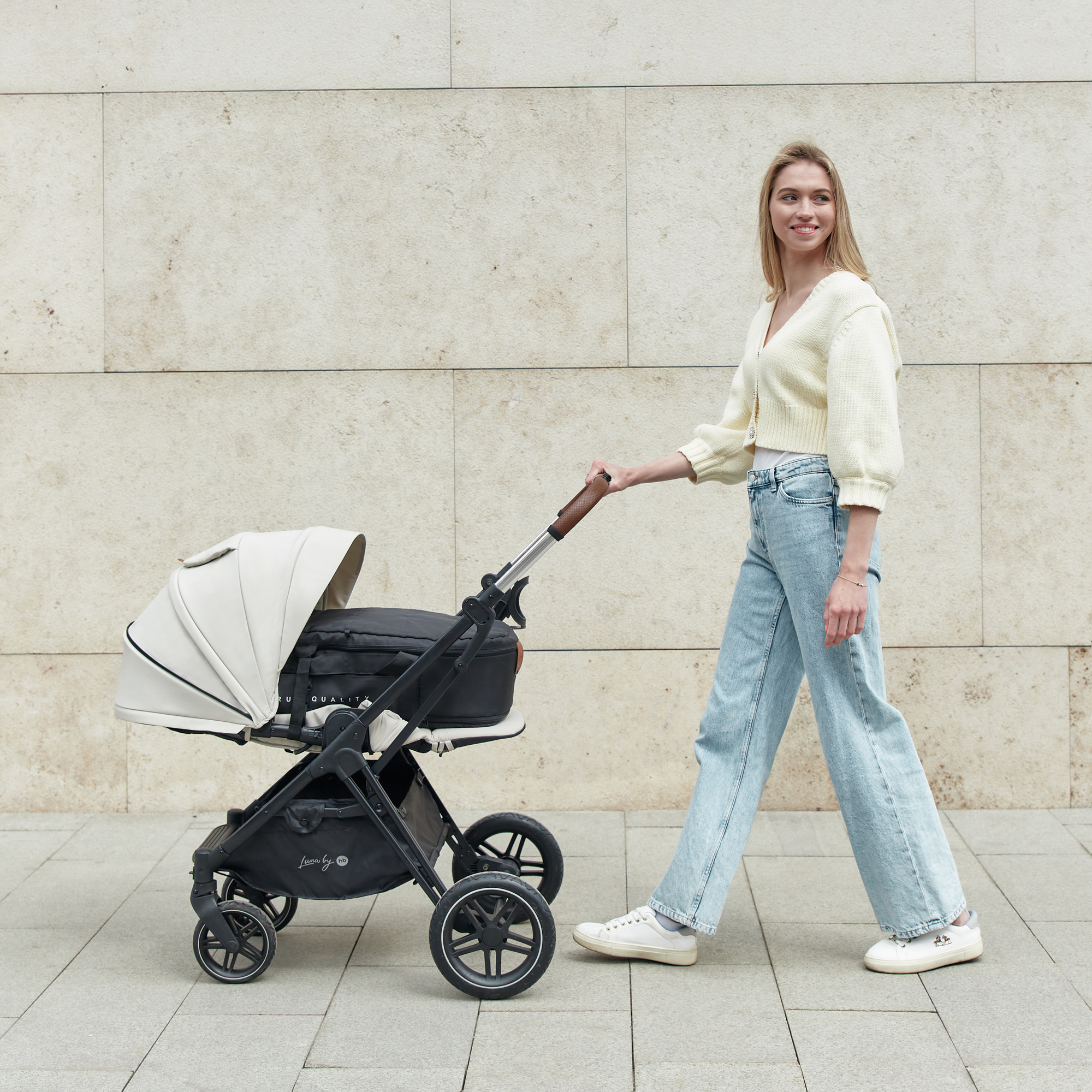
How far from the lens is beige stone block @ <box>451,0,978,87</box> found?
4285mm

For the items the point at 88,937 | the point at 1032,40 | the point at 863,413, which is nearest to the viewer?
the point at 863,413

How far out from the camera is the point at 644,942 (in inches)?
122

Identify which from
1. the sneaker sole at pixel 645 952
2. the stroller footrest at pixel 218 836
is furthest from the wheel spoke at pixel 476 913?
the stroller footrest at pixel 218 836

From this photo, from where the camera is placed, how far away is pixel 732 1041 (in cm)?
269

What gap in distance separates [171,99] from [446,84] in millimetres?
963

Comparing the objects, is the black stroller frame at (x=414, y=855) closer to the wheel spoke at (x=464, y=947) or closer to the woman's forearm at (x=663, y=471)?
the wheel spoke at (x=464, y=947)

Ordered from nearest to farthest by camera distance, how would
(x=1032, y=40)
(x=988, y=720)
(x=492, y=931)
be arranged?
(x=492, y=931) < (x=1032, y=40) < (x=988, y=720)

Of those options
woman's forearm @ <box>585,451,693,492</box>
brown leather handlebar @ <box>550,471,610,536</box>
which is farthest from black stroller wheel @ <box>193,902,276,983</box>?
woman's forearm @ <box>585,451,693,492</box>

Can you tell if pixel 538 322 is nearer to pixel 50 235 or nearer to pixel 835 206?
pixel 835 206

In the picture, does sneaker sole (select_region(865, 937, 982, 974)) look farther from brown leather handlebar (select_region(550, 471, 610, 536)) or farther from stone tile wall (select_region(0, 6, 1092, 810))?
stone tile wall (select_region(0, 6, 1092, 810))

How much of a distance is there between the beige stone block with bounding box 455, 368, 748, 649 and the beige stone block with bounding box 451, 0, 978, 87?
1051mm

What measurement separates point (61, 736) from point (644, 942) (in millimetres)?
2420

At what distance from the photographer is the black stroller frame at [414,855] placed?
2.86 m

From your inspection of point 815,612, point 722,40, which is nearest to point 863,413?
point 815,612
